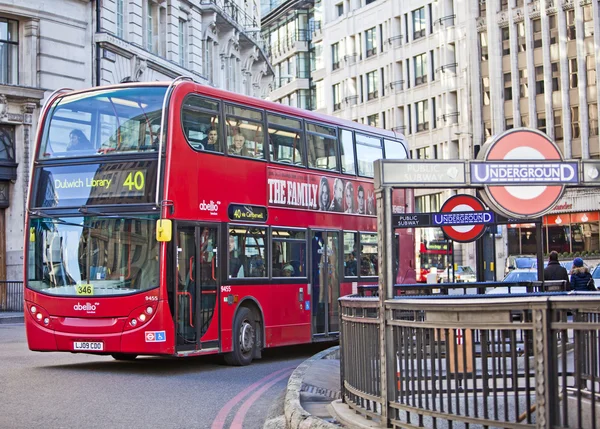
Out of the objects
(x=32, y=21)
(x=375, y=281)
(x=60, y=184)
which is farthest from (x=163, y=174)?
(x=32, y=21)

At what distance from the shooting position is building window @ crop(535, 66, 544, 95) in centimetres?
6425

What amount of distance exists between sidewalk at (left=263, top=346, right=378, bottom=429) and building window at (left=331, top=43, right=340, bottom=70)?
72314mm

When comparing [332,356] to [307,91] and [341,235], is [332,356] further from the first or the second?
[307,91]

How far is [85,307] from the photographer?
49.4 ft

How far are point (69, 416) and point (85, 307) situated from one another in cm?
447

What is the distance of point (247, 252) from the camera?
16969 mm

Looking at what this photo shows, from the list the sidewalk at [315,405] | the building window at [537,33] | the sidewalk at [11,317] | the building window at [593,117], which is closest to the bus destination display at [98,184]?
the sidewalk at [315,405]

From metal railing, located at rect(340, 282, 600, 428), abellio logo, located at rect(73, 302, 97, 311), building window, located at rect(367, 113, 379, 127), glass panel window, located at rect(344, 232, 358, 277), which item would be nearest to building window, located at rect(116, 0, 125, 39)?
glass panel window, located at rect(344, 232, 358, 277)

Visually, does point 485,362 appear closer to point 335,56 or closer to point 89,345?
point 89,345

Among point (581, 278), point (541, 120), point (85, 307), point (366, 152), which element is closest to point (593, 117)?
point (541, 120)

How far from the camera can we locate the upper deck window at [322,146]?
18953 mm

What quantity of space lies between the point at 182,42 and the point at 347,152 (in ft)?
77.8

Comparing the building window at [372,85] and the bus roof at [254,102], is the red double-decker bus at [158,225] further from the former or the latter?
the building window at [372,85]

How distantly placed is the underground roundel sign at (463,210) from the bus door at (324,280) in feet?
11.8
